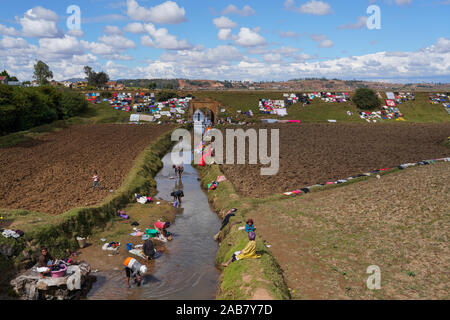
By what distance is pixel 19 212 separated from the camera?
66.2 ft

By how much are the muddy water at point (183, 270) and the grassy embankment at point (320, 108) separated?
57.9 m

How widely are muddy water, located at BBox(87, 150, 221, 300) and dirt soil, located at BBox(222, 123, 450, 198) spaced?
5520 millimetres

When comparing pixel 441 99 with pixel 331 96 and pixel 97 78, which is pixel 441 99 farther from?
pixel 97 78

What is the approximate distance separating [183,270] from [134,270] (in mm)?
2988

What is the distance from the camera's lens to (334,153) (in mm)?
44312

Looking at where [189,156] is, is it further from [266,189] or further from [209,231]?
A: [209,231]

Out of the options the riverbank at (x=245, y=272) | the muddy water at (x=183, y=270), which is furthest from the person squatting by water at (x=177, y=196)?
the riverbank at (x=245, y=272)

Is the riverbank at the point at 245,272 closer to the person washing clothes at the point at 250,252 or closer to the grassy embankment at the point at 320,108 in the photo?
the person washing clothes at the point at 250,252

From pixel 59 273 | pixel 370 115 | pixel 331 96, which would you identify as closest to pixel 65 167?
pixel 59 273

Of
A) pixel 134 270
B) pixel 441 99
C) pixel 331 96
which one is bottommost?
pixel 134 270

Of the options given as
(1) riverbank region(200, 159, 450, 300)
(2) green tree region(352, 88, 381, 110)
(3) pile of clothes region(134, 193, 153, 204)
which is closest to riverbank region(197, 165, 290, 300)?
(1) riverbank region(200, 159, 450, 300)

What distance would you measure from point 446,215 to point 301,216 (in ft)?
28.0

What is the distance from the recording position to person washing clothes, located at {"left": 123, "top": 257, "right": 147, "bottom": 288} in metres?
15.5

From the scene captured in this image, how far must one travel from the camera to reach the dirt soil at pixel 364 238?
1404 cm
